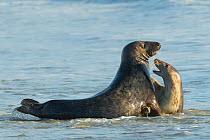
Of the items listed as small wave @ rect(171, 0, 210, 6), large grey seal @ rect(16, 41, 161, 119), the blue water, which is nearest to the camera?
the blue water

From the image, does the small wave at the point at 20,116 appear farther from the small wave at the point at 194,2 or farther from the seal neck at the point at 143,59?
the small wave at the point at 194,2

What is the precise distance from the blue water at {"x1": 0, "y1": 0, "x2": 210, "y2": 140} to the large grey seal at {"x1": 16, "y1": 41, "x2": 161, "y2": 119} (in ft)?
0.65

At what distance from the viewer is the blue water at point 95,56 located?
8219 mm

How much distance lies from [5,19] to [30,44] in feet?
40.2

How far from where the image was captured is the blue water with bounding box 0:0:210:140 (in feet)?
27.0

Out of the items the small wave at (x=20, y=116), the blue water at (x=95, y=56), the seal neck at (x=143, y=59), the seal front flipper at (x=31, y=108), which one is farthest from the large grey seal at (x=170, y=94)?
the small wave at (x=20, y=116)

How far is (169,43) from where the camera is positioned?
19031 millimetres

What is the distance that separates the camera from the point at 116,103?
9000 mm

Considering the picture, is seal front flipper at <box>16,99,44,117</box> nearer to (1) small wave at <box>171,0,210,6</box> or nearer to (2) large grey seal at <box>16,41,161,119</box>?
(2) large grey seal at <box>16,41,161,119</box>

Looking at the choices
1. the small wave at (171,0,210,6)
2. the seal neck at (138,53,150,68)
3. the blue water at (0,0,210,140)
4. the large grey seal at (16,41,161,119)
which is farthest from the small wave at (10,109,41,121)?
the small wave at (171,0,210,6)

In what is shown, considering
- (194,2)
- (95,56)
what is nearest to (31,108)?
(95,56)

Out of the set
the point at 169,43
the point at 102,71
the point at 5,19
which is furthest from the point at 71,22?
the point at 102,71

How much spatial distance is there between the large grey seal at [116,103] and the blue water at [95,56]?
7.7 inches

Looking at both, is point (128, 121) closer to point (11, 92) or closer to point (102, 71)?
point (11, 92)
